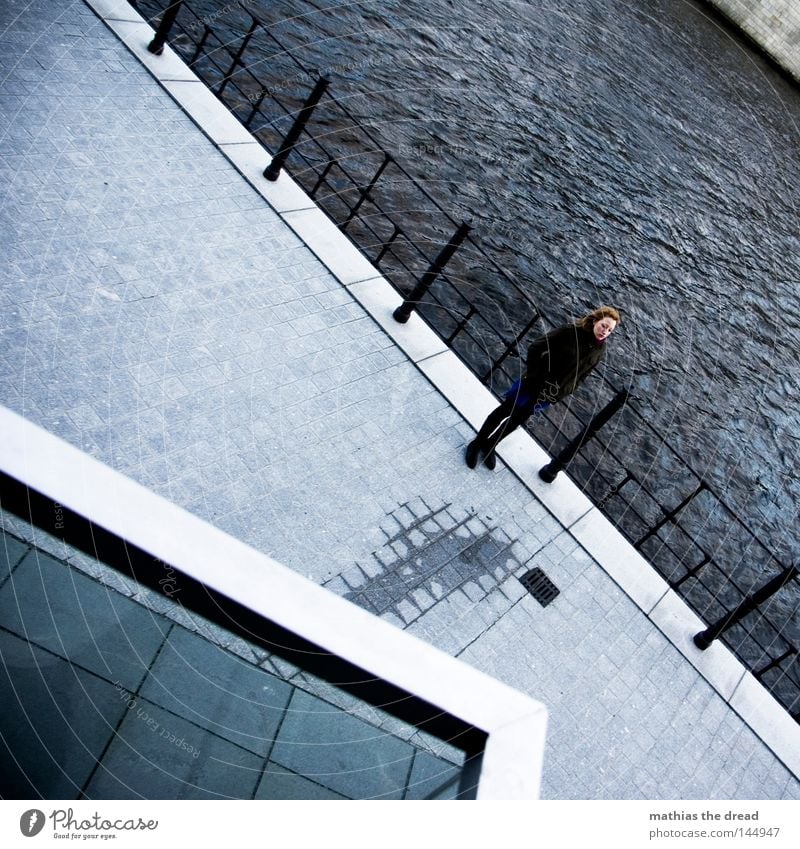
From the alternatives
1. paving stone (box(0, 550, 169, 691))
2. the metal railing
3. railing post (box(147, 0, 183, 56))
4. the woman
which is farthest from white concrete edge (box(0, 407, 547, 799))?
railing post (box(147, 0, 183, 56))

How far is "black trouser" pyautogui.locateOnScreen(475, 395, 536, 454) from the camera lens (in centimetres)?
707

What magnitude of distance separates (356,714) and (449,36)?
15554 millimetres

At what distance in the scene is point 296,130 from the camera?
28.7 feet

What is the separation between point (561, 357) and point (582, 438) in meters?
1.10

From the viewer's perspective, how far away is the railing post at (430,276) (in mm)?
7745

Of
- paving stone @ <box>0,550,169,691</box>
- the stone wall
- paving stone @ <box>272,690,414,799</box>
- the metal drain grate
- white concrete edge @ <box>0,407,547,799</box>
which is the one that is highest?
the stone wall

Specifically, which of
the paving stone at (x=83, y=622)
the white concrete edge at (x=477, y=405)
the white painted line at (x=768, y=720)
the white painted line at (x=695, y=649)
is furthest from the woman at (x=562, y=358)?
the paving stone at (x=83, y=622)

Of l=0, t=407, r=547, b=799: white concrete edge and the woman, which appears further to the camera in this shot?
the woman

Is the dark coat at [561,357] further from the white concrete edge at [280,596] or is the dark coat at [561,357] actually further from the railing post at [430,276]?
the white concrete edge at [280,596]

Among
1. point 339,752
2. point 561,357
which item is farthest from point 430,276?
point 339,752

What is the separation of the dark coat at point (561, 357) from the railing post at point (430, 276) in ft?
5.36

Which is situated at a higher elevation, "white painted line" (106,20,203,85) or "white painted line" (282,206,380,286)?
"white painted line" (282,206,380,286)

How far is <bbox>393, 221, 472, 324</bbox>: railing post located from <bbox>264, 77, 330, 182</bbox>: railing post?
7.22 feet

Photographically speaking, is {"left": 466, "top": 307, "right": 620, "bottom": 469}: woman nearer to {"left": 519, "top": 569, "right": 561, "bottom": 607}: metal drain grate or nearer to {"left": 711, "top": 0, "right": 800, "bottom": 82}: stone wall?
{"left": 519, "top": 569, "right": 561, "bottom": 607}: metal drain grate
